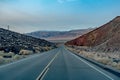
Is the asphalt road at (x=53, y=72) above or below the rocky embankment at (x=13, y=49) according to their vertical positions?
below

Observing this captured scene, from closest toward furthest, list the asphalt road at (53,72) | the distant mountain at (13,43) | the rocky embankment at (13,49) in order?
the asphalt road at (53,72) → the rocky embankment at (13,49) → the distant mountain at (13,43)

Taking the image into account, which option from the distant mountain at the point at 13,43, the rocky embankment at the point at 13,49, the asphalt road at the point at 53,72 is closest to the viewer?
the asphalt road at the point at 53,72

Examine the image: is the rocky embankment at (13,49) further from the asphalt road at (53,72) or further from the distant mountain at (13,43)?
the asphalt road at (53,72)

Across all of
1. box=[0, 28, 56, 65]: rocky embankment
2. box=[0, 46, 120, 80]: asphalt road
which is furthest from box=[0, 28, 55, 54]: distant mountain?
box=[0, 46, 120, 80]: asphalt road

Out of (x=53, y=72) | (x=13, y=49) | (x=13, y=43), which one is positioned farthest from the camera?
(x=13, y=43)

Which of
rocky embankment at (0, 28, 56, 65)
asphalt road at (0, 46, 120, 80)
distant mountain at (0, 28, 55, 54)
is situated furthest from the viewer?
distant mountain at (0, 28, 55, 54)

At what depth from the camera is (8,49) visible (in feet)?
194

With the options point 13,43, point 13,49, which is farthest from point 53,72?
point 13,43

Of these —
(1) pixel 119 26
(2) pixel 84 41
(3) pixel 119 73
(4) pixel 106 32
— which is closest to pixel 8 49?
(3) pixel 119 73

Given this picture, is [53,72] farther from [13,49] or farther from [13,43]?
[13,43]

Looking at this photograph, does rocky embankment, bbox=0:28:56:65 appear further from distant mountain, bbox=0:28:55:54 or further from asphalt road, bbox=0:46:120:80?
asphalt road, bbox=0:46:120:80

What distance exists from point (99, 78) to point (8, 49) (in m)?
43.4

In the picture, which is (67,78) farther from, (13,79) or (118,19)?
(118,19)

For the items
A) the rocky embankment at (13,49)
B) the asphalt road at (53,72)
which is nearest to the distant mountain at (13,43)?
the rocky embankment at (13,49)
